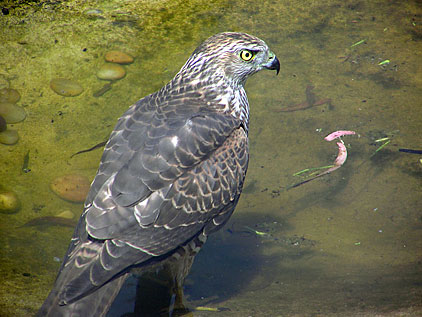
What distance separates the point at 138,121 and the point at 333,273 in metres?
2.03

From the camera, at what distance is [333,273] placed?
396cm

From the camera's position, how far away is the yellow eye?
425cm

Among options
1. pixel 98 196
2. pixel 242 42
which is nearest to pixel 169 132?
pixel 98 196

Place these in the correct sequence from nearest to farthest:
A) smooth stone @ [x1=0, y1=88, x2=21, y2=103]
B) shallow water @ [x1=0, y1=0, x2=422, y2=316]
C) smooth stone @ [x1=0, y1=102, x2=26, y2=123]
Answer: shallow water @ [x1=0, y1=0, x2=422, y2=316], smooth stone @ [x1=0, y1=102, x2=26, y2=123], smooth stone @ [x1=0, y1=88, x2=21, y2=103]

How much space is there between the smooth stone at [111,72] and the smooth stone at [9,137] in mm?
1190

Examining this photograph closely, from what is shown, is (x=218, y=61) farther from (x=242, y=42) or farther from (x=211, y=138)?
(x=211, y=138)

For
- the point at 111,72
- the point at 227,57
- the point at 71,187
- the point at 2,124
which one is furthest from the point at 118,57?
the point at 227,57

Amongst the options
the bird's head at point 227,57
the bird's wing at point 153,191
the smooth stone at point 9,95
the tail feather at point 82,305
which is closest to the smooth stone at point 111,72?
the smooth stone at point 9,95

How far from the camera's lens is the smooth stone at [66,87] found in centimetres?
546

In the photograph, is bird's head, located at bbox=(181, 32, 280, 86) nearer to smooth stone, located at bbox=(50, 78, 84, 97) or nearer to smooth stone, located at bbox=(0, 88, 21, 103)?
smooth stone, located at bbox=(50, 78, 84, 97)

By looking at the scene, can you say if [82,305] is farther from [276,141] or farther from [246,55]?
[276,141]

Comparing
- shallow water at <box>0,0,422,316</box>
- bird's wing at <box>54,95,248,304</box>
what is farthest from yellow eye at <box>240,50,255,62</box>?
shallow water at <box>0,0,422,316</box>

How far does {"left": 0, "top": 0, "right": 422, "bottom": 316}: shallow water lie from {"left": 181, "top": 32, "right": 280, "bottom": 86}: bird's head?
3.48 ft

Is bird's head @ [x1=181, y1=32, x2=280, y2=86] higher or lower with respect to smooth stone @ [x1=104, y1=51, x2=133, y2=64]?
higher
